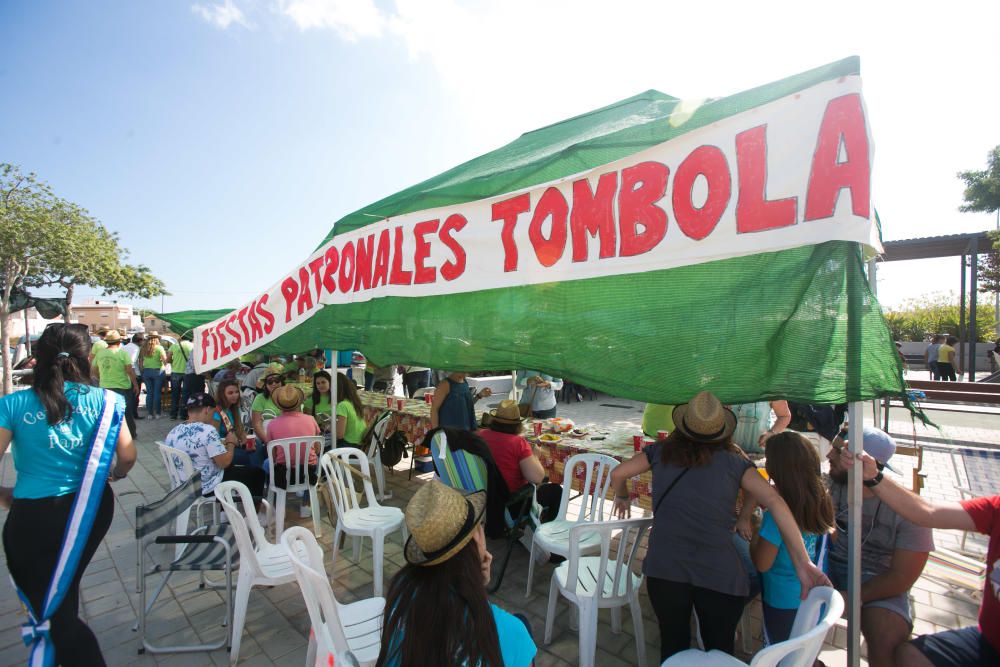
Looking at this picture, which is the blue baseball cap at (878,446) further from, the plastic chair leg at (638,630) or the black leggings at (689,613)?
the plastic chair leg at (638,630)

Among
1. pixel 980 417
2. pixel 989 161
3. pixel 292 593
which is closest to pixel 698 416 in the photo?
pixel 292 593

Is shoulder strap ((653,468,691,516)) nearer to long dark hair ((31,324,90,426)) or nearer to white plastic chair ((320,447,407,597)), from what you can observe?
white plastic chair ((320,447,407,597))

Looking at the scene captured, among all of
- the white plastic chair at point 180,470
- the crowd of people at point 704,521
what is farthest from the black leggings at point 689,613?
the white plastic chair at point 180,470

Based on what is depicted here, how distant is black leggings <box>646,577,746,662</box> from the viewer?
Answer: 6.91 ft

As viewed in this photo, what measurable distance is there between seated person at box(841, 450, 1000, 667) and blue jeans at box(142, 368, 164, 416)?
11.4 metres

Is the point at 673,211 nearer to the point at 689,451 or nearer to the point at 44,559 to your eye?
the point at 689,451

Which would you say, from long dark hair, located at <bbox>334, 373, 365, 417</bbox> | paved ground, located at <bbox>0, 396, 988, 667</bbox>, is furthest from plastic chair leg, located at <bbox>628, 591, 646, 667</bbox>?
long dark hair, located at <bbox>334, 373, 365, 417</bbox>

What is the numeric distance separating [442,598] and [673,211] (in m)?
1.73

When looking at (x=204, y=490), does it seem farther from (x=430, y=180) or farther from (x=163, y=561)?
(x=430, y=180)

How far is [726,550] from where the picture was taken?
2084mm

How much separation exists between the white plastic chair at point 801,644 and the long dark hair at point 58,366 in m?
2.96

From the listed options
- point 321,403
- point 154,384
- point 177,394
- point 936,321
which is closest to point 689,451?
point 321,403

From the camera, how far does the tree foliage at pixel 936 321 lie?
90.9 ft

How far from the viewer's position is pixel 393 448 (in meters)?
5.93
